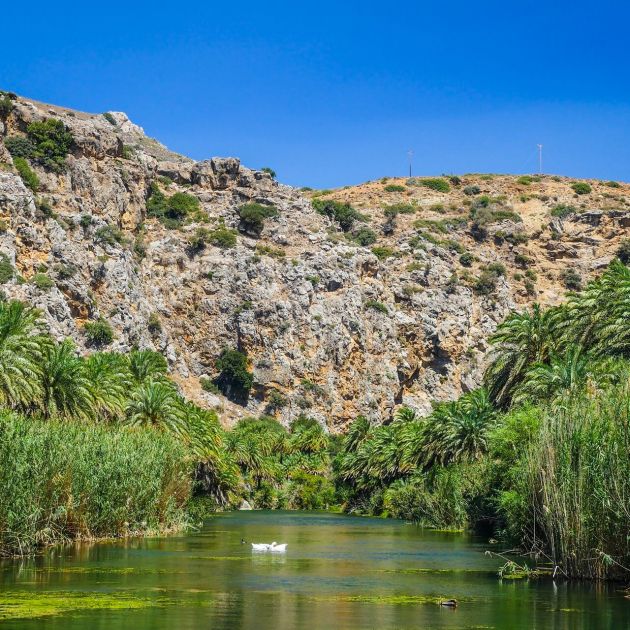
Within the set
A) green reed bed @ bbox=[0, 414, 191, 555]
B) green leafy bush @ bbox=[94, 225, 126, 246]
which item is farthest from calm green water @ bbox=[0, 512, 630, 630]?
green leafy bush @ bbox=[94, 225, 126, 246]

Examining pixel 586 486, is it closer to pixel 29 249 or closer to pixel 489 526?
pixel 489 526

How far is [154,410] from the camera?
230ft

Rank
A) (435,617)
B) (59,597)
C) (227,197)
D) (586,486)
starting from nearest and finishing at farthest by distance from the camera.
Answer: (435,617) < (59,597) < (586,486) < (227,197)

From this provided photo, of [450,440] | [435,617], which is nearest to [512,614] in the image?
[435,617]

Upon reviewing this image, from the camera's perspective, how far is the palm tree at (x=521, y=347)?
65375 millimetres

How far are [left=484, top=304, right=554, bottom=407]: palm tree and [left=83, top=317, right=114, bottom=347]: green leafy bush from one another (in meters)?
55.2

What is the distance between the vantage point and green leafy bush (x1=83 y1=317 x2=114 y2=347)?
110 m

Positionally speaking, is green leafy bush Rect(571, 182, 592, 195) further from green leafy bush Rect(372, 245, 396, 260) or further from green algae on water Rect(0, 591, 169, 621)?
green algae on water Rect(0, 591, 169, 621)

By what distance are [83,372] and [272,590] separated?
103 feet

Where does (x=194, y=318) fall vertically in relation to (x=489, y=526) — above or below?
above

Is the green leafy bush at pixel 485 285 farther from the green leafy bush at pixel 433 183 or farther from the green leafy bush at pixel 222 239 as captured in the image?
the green leafy bush at pixel 222 239

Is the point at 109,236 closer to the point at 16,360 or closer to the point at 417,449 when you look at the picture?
the point at 417,449

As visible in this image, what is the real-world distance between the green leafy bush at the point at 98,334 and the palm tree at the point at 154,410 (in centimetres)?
4029

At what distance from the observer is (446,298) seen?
141250mm
